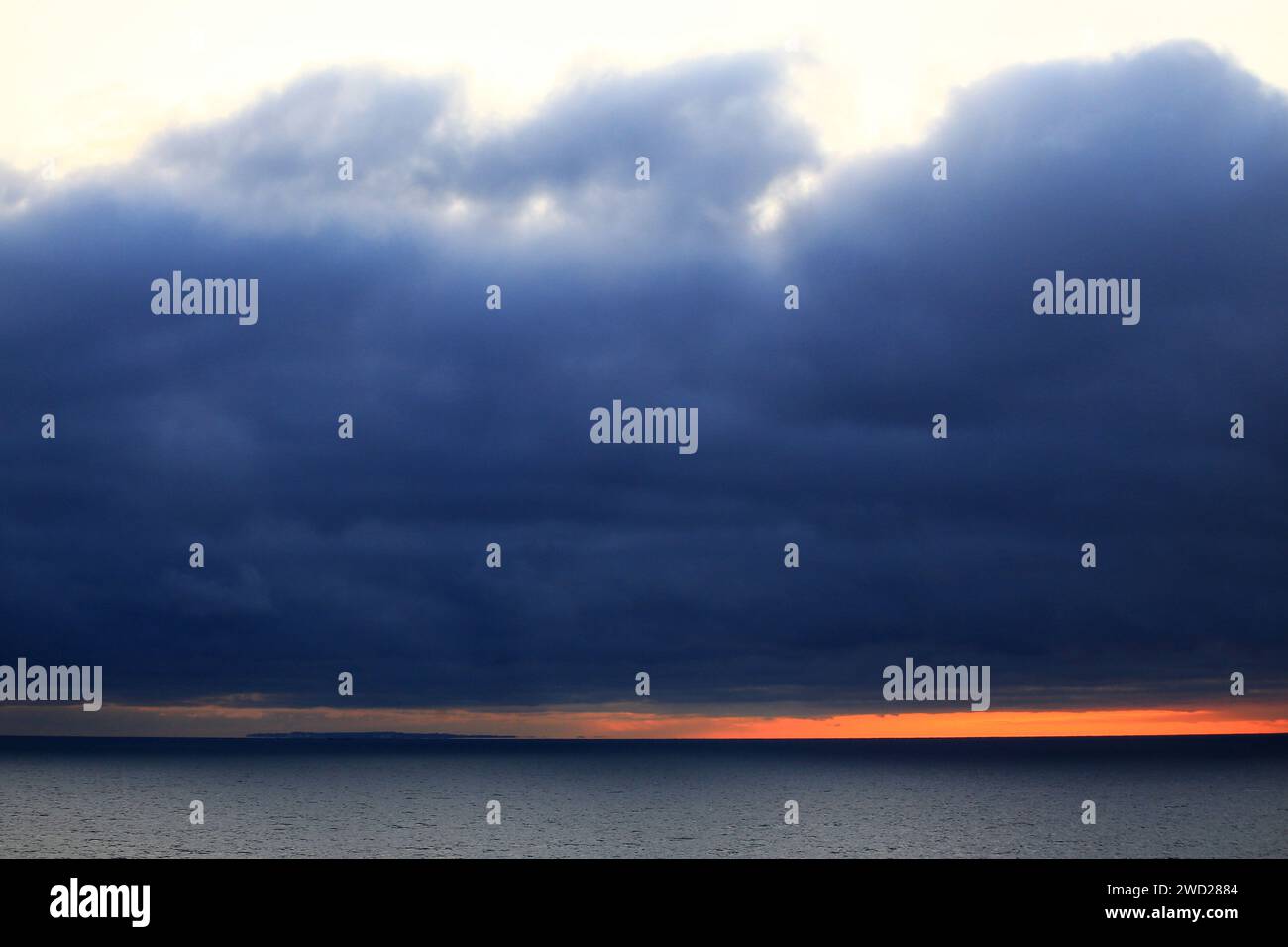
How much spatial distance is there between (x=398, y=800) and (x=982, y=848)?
10648cm

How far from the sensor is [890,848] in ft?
397

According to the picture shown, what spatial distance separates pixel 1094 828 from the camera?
14062 cm

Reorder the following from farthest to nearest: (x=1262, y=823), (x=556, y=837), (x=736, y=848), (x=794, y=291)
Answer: (x=1262, y=823) → (x=556, y=837) → (x=736, y=848) → (x=794, y=291)
